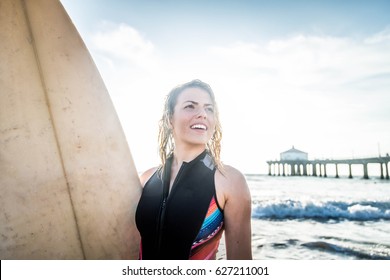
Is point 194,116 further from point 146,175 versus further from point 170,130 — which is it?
point 146,175

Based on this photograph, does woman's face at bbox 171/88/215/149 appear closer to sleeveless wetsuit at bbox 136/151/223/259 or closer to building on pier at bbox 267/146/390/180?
sleeveless wetsuit at bbox 136/151/223/259

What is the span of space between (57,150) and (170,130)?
1.87ft

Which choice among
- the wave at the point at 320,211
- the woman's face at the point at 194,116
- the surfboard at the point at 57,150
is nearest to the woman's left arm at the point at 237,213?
the woman's face at the point at 194,116

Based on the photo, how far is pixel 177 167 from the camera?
4.34ft

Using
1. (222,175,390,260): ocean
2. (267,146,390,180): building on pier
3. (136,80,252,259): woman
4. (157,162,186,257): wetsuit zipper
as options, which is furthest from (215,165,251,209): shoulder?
(267,146,390,180): building on pier

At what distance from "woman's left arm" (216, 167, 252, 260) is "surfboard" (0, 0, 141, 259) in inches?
19.9

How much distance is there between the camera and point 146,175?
144 centimetres

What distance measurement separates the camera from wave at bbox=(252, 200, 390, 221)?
228 inches

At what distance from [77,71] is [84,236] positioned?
2.74ft

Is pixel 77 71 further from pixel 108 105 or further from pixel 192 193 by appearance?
pixel 192 193

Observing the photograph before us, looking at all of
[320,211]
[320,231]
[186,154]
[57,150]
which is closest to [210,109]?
[186,154]
